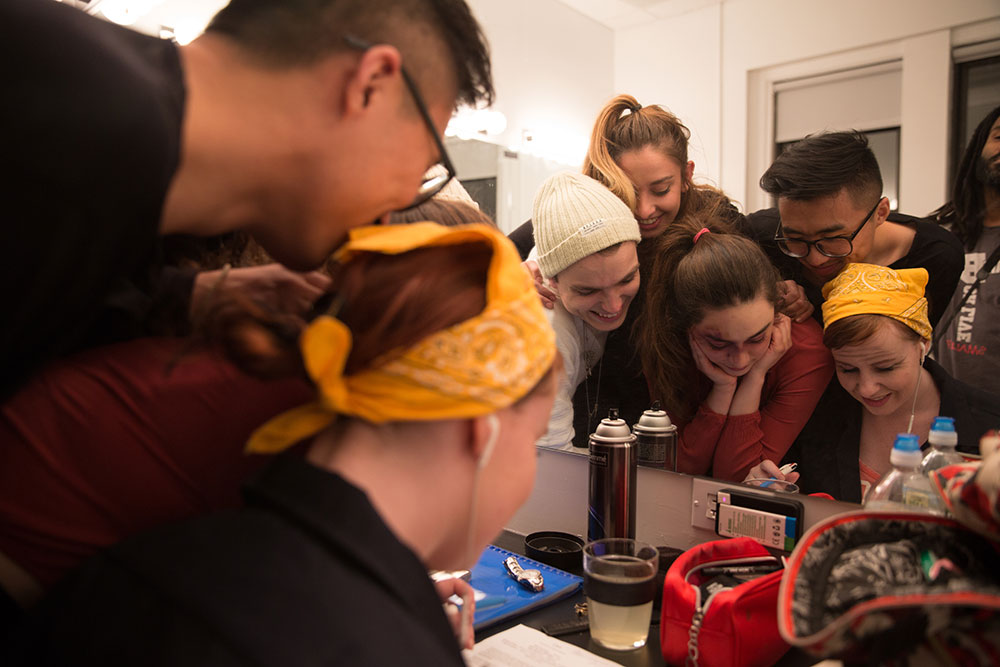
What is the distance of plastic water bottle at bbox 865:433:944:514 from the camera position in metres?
0.97

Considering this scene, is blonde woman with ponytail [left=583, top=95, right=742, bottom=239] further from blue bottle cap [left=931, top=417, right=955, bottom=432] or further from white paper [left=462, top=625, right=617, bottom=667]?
white paper [left=462, top=625, right=617, bottom=667]

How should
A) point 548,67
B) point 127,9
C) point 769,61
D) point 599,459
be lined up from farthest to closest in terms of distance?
point 127,9 < point 548,67 < point 599,459 < point 769,61

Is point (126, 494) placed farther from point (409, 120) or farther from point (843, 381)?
point (843, 381)

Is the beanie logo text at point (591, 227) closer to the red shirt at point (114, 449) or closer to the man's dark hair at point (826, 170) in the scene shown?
the man's dark hair at point (826, 170)

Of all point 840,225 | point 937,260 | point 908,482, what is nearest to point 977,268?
point 937,260

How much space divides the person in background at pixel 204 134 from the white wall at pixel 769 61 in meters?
0.55

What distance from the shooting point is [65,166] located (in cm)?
59

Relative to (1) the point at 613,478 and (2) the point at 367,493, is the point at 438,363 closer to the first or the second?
(2) the point at 367,493

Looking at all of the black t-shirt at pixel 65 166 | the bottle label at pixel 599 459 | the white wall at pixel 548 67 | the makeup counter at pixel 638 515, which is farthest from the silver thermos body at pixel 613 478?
the black t-shirt at pixel 65 166

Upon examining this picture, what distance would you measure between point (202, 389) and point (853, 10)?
1.16 meters

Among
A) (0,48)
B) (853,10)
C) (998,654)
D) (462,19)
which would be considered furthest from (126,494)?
(853,10)

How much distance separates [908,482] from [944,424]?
12 centimetres

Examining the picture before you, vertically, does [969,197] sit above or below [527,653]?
above

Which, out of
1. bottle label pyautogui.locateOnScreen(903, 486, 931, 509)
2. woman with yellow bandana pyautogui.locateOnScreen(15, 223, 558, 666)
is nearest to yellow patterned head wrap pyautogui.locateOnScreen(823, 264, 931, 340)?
bottle label pyautogui.locateOnScreen(903, 486, 931, 509)
